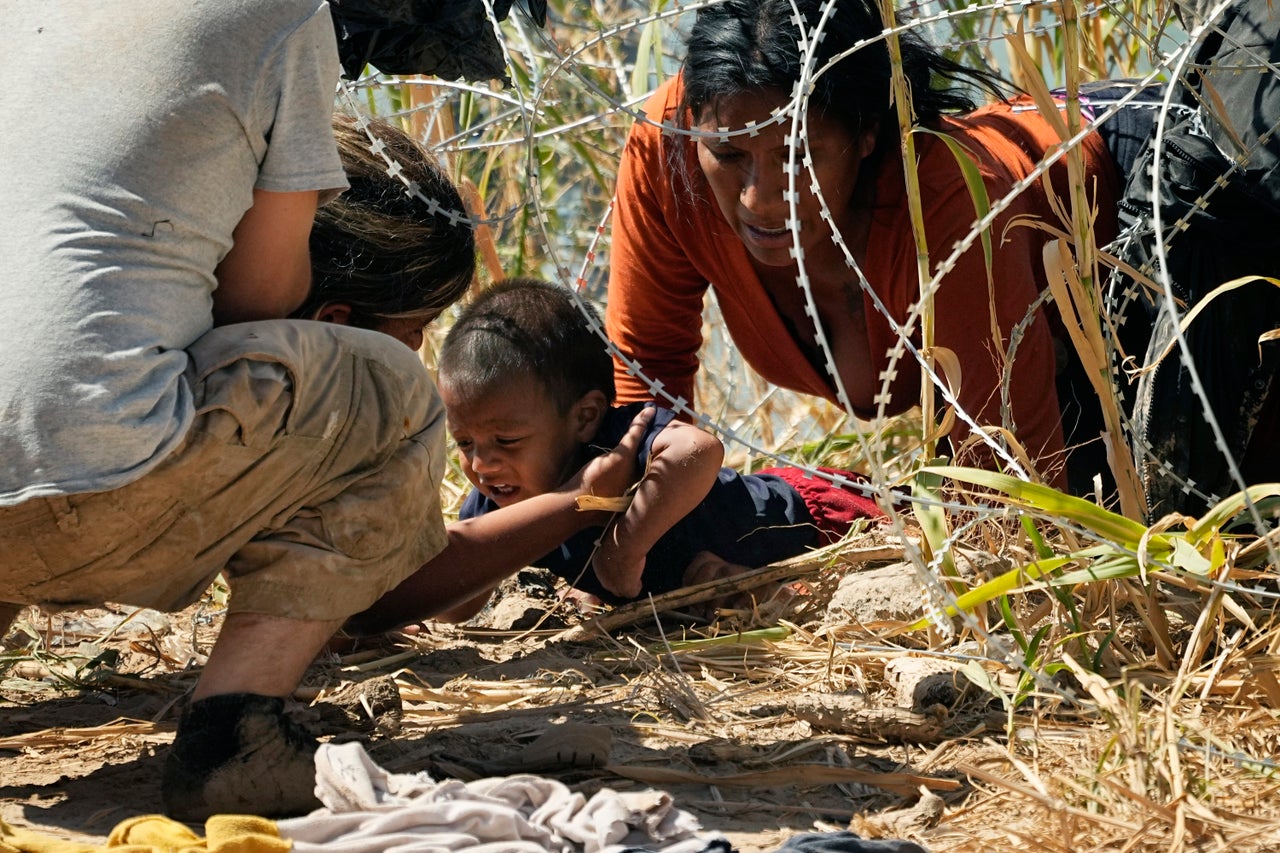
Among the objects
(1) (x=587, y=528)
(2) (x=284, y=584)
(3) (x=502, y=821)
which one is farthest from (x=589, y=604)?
(3) (x=502, y=821)

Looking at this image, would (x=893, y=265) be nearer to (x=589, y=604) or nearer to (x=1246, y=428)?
(x=1246, y=428)

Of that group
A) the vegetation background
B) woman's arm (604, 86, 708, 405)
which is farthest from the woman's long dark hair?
woman's arm (604, 86, 708, 405)

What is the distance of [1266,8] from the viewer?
2541 mm

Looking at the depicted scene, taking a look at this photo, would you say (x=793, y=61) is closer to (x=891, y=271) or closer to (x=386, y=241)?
(x=891, y=271)

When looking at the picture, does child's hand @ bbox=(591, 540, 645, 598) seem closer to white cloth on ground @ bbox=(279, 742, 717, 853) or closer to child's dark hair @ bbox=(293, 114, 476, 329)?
child's dark hair @ bbox=(293, 114, 476, 329)

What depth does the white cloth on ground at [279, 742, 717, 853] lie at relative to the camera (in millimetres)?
1615

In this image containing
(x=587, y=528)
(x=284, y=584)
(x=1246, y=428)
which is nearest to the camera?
(x=284, y=584)

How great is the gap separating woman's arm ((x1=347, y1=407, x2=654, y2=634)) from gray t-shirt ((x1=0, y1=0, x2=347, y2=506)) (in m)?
0.95

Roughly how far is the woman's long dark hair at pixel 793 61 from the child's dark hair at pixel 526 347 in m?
0.56

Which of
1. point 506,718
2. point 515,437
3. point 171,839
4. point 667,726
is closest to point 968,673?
point 667,726

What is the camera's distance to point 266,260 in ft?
6.47

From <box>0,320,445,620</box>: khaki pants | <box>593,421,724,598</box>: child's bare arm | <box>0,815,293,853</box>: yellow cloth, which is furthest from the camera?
<box>593,421,724,598</box>: child's bare arm

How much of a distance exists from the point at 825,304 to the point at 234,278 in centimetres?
153

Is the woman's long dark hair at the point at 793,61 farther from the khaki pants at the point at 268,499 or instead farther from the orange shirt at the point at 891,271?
the khaki pants at the point at 268,499
